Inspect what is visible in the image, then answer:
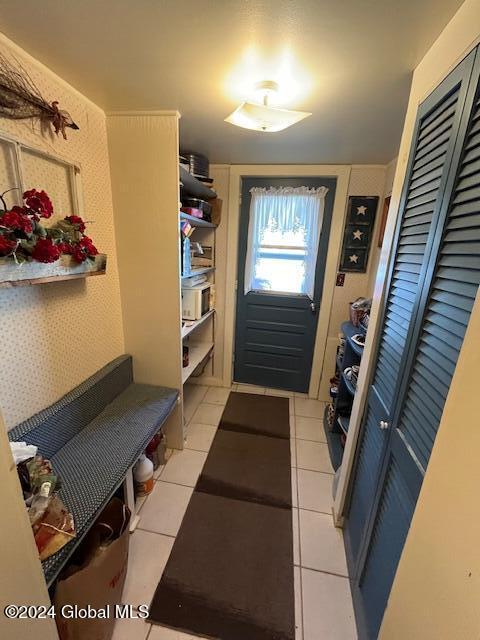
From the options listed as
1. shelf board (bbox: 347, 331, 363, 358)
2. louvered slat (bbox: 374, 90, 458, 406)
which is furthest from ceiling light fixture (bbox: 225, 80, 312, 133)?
shelf board (bbox: 347, 331, 363, 358)

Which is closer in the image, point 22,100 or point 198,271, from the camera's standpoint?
point 22,100

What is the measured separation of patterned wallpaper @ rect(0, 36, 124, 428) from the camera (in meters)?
1.10

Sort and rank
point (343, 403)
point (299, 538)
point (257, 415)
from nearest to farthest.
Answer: point (299, 538)
point (343, 403)
point (257, 415)

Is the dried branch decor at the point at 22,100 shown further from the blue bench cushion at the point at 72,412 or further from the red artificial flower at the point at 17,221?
the blue bench cushion at the point at 72,412

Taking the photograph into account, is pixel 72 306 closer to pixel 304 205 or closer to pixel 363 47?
pixel 363 47

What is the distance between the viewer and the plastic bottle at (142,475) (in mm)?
1649

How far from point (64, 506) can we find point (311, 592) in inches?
46.7

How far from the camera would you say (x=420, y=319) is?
854mm

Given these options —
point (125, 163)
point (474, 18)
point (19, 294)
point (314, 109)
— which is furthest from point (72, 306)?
point (474, 18)

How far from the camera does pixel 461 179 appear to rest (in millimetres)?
716

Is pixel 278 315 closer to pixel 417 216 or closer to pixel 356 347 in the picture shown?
pixel 356 347

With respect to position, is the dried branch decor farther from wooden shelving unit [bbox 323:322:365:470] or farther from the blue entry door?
wooden shelving unit [bbox 323:322:365:470]

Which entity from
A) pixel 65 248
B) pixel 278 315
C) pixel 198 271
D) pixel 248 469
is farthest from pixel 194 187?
pixel 248 469

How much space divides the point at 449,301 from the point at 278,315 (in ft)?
6.66
